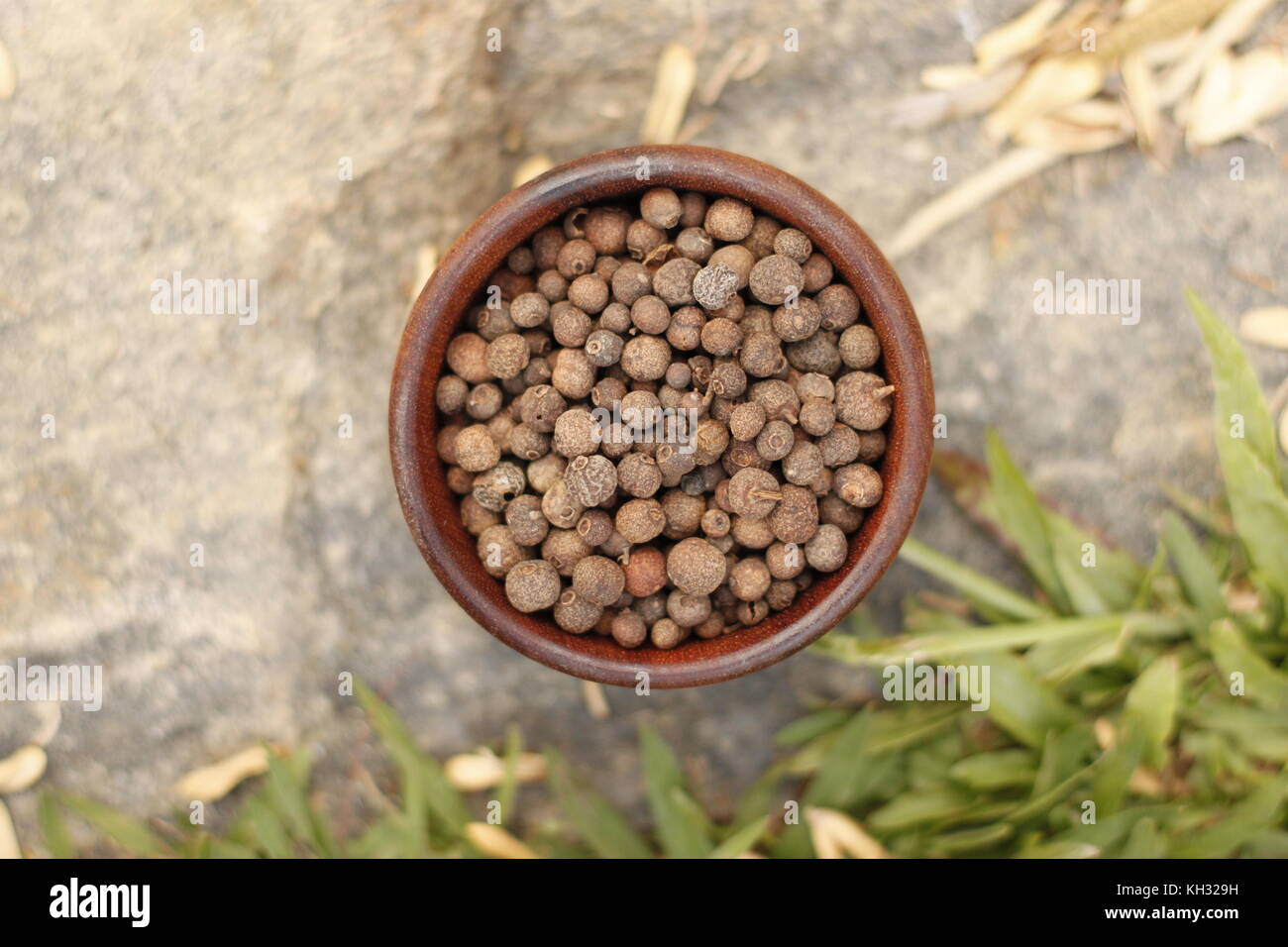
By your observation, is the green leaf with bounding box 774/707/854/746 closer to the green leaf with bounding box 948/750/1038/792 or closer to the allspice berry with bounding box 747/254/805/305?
the green leaf with bounding box 948/750/1038/792

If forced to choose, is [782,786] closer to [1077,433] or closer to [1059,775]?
→ [1059,775]

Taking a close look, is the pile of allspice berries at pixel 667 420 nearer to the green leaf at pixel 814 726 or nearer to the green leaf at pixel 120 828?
the green leaf at pixel 814 726

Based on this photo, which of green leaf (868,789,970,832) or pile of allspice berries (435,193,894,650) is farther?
green leaf (868,789,970,832)

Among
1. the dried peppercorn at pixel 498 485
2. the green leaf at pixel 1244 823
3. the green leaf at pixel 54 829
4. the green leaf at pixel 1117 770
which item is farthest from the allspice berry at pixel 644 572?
the green leaf at pixel 54 829

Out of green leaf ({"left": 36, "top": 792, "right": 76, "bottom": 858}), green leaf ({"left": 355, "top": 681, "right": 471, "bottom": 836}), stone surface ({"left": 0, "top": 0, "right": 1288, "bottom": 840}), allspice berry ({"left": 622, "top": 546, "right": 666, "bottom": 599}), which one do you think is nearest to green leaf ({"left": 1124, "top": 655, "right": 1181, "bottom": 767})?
stone surface ({"left": 0, "top": 0, "right": 1288, "bottom": 840})

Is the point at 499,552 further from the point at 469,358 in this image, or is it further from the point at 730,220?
the point at 730,220

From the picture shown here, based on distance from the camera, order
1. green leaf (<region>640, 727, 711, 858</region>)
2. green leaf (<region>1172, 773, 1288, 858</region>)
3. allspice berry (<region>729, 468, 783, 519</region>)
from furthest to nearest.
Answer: green leaf (<region>640, 727, 711, 858</region>), green leaf (<region>1172, 773, 1288, 858</region>), allspice berry (<region>729, 468, 783, 519</region>)

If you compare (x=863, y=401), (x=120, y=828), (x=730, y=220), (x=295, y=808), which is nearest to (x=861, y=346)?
(x=863, y=401)
